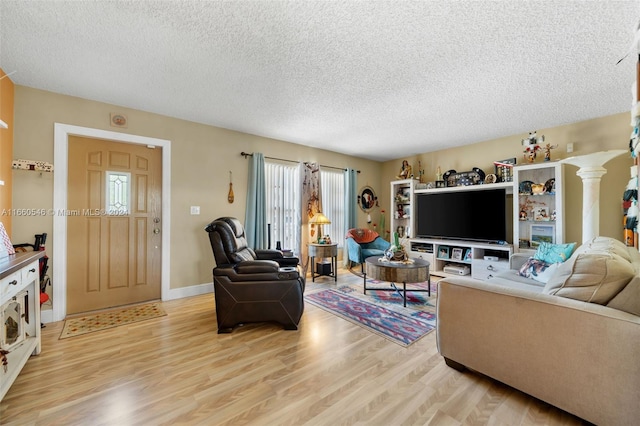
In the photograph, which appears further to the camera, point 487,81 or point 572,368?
point 487,81

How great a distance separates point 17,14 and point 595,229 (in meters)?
5.31

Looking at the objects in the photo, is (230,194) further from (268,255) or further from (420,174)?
(420,174)

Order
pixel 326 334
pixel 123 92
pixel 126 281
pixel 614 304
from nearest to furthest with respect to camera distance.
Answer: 1. pixel 614 304
2. pixel 326 334
3. pixel 123 92
4. pixel 126 281

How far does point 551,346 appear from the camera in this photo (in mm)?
1428

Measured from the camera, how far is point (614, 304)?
4.37 ft

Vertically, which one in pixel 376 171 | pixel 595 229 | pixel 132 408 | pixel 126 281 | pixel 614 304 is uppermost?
pixel 376 171

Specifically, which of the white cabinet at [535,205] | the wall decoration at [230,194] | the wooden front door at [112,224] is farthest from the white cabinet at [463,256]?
the wooden front door at [112,224]

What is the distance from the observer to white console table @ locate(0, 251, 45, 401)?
1.52 m

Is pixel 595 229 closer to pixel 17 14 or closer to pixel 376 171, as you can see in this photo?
pixel 376 171

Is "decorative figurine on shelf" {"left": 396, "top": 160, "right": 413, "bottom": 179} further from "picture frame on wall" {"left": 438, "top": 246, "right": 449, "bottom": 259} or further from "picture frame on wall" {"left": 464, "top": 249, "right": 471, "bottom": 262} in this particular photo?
"picture frame on wall" {"left": 464, "top": 249, "right": 471, "bottom": 262}

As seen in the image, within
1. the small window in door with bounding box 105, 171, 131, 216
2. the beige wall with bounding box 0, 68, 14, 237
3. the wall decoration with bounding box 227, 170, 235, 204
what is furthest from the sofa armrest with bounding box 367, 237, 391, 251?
the beige wall with bounding box 0, 68, 14, 237

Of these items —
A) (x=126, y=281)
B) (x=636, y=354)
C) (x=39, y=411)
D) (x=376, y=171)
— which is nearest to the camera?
(x=636, y=354)

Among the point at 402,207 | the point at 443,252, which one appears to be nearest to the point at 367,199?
the point at 402,207

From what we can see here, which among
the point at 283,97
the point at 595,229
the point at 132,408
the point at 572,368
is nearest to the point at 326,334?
the point at 132,408
